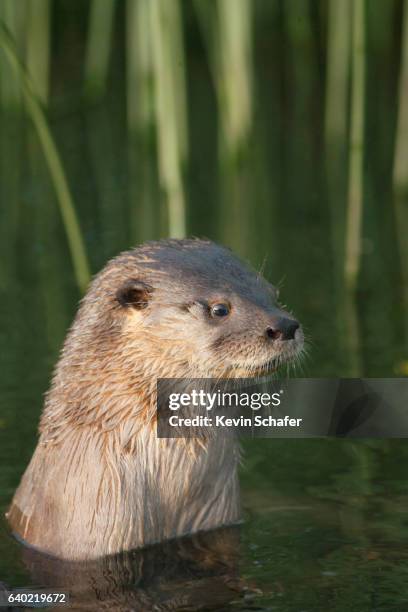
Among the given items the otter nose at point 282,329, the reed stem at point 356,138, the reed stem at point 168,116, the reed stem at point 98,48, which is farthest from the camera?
the reed stem at point 98,48

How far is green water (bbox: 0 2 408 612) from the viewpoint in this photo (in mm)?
6031

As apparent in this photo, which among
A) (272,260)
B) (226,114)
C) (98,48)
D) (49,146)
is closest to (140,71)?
(226,114)

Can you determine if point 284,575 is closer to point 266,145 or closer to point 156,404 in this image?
point 156,404

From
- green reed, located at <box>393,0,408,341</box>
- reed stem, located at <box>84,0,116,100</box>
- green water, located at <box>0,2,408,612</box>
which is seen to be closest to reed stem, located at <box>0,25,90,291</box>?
green water, located at <box>0,2,408,612</box>

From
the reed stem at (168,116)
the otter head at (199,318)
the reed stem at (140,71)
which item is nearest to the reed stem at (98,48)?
the reed stem at (140,71)

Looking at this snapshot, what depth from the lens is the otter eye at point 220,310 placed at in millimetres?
5867

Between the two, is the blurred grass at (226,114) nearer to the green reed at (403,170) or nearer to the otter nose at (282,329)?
the green reed at (403,170)

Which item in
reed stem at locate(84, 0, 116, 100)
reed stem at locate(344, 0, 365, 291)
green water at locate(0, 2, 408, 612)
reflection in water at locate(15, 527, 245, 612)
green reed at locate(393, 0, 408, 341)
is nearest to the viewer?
reflection in water at locate(15, 527, 245, 612)

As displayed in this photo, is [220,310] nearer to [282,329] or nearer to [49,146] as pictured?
[282,329]

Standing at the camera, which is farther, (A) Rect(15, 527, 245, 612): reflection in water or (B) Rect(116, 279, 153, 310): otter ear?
(B) Rect(116, 279, 153, 310): otter ear

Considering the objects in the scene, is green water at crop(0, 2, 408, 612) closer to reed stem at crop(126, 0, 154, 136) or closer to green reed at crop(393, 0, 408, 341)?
green reed at crop(393, 0, 408, 341)

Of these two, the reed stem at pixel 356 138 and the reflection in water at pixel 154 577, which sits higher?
the reed stem at pixel 356 138

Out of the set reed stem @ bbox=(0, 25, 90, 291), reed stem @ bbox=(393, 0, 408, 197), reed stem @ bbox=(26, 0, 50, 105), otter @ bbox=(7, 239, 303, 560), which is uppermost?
reed stem @ bbox=(26, 0, 50, 105)

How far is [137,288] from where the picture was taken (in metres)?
5.95
